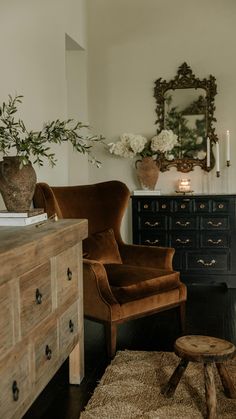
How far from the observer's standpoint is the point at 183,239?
4.83 m

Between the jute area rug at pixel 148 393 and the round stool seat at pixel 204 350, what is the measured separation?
28 centimetres

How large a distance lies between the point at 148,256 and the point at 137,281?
1.79ft

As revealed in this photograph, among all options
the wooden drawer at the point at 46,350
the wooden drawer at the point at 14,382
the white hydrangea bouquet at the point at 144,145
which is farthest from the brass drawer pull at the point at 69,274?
the white hydrangea bouquet at the point at 144,145

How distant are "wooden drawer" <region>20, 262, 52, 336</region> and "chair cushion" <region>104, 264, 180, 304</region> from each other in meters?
0.96

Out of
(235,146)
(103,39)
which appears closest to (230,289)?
(235,146)

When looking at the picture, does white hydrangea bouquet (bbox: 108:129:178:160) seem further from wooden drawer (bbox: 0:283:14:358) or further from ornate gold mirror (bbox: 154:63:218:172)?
wooden drawer (bbox: 0:283:14:358)

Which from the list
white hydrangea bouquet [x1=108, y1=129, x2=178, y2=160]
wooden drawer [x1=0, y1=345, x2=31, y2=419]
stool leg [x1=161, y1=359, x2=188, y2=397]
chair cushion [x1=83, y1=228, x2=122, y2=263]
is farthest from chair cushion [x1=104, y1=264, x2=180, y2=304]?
white hydrangea bouquet [x1=108, y1=129, x2=178, y2=160]

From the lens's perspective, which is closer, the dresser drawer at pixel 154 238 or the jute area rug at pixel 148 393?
the jute area rug at pixel 148 393

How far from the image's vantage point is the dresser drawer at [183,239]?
4.82 m

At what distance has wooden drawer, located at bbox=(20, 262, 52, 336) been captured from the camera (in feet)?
5.95

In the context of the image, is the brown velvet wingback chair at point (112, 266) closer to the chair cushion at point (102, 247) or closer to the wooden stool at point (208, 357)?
the chair cushion at point (102, 247)

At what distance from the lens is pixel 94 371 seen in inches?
109

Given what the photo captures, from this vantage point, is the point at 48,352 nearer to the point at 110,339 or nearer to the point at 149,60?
the point at 110,339

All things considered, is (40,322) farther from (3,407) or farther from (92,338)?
(92,338)
